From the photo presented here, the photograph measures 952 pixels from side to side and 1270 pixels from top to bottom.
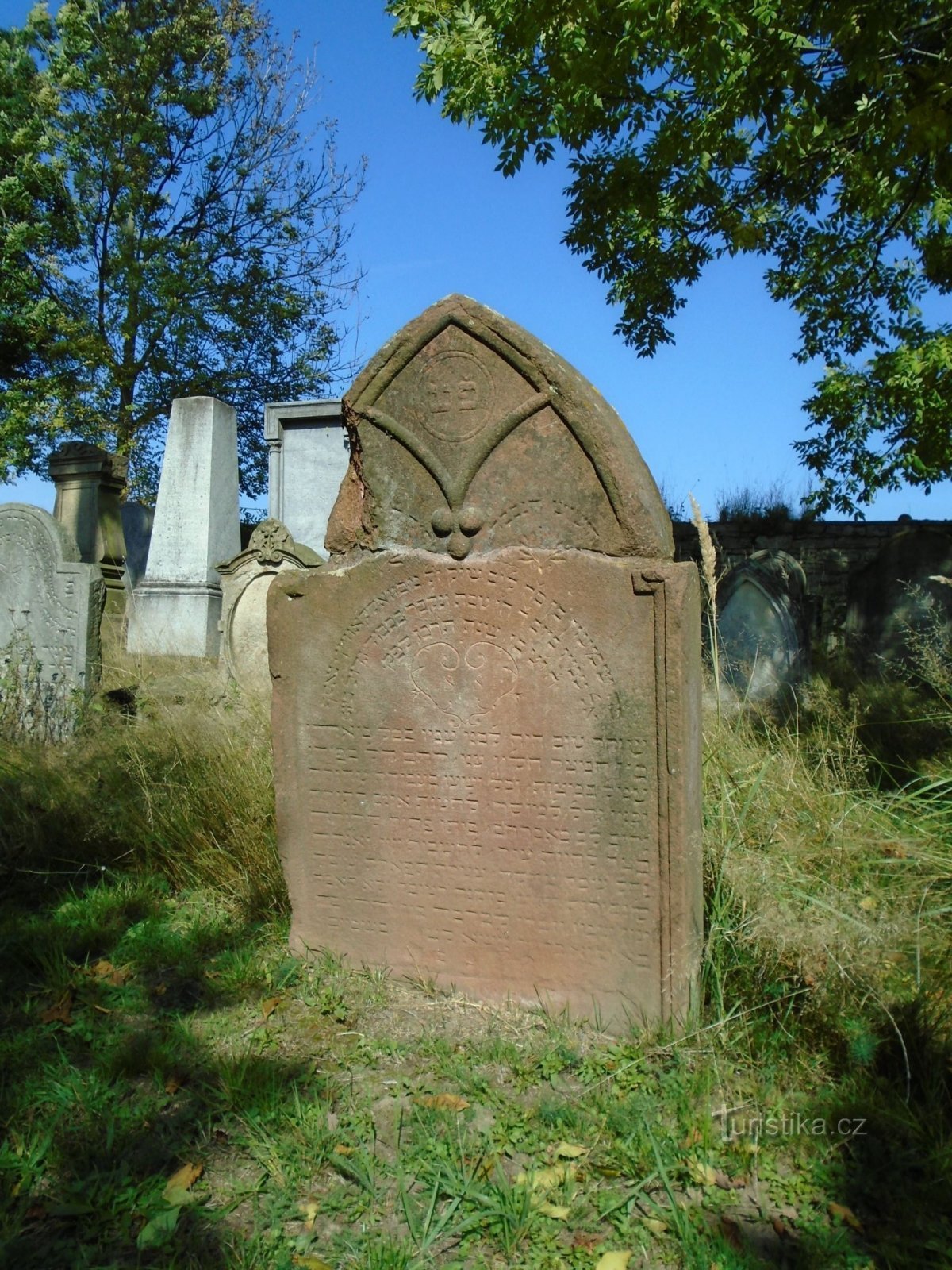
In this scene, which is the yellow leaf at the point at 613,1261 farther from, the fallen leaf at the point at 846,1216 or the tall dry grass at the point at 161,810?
the tall dry grass at the point at 161,810

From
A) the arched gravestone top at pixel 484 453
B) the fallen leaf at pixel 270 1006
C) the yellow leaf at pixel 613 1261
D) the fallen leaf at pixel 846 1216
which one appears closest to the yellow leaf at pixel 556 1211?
the yellow leaf at pixel 613 1261

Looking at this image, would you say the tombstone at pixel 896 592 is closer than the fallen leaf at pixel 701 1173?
No

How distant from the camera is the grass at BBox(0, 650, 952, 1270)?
6.51 ft

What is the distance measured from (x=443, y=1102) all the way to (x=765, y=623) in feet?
19.4

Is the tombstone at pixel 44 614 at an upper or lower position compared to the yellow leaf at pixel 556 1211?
upper

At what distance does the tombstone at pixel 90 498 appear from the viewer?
9.64 m

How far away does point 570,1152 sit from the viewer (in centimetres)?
221

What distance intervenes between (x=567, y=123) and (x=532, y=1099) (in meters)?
7.00

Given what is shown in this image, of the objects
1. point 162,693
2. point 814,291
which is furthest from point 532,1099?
point 814,291

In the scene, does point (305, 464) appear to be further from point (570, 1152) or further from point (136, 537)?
point (570, 1152)

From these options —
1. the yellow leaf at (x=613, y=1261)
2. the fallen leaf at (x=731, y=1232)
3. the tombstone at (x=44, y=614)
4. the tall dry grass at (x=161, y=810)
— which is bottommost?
the yellow leaf at (x=613, y=1261)

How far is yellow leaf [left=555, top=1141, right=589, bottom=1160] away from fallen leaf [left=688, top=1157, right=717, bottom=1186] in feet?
0.79

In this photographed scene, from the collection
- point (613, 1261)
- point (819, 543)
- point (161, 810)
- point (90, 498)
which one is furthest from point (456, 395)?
point (819, 543)

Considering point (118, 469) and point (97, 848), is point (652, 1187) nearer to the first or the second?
point (97, 848)
